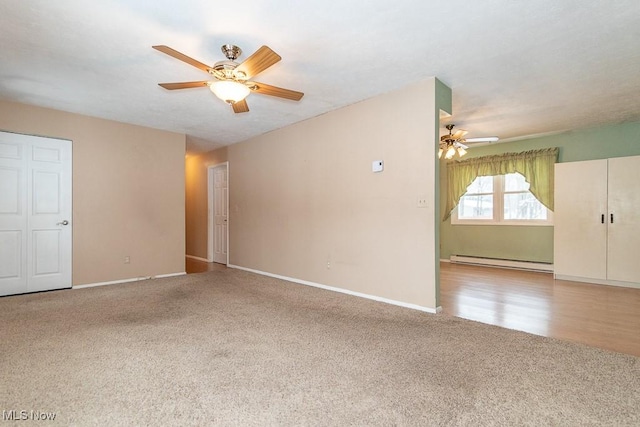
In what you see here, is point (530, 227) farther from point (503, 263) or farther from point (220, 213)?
point (220, 213)

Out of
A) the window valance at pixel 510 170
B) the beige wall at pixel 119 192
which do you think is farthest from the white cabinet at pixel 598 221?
the beige wall at pixel 119 192

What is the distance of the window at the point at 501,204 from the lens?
228 inches

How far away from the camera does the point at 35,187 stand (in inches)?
165

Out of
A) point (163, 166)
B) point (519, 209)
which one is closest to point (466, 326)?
point (519, 209)

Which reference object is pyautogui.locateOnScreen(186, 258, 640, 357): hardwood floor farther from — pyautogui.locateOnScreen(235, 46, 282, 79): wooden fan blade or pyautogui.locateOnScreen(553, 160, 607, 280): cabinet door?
pyautogui.locateOnScreen(235, 46, 282, 79): wooden fan blade

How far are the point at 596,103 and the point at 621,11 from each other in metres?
2.32

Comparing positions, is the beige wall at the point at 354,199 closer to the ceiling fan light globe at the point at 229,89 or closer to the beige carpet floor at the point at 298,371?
the beige carpet floor at the point at 298,371

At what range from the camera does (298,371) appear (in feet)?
6.73

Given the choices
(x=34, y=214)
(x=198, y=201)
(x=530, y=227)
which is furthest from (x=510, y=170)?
(x=34, y=214)

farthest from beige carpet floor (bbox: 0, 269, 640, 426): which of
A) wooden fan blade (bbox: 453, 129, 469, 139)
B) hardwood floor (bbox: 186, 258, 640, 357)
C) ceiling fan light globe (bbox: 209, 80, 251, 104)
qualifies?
wooden fan blade (bbox: 453, 129, 469, 139)

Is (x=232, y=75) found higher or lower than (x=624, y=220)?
higher

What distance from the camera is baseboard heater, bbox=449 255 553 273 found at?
5.63m

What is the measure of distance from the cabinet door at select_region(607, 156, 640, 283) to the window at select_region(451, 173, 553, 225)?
1.03m

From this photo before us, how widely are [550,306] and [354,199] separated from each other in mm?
2620
